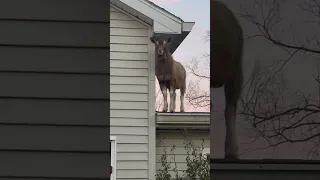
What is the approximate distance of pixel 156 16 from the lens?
19.4 ft

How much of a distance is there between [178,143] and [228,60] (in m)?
4.49

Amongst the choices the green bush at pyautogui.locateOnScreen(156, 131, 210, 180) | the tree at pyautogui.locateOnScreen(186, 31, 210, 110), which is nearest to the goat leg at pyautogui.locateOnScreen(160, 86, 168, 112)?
the green bush at pyautogui.locateOnScreen(156, 131, 210, 180)

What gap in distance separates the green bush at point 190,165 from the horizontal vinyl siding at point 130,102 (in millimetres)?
218

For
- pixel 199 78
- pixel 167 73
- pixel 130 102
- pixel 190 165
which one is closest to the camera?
pixel 190 165

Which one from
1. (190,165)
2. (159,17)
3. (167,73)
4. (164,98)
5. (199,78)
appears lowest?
(190,165)

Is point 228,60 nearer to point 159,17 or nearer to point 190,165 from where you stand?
point 190,165

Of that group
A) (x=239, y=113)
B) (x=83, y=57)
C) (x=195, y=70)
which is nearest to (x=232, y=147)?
(x=239, y=113)

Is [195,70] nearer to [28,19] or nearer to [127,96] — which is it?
[127,96]

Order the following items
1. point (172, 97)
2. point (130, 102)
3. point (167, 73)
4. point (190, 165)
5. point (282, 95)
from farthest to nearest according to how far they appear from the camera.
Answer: point (172, 97)
point (167, 73)
point (130, 102)
point (190, 165)
point (282, 95)

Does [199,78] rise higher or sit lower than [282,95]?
higher

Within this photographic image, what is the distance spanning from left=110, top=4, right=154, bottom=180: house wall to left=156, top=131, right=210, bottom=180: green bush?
201mm

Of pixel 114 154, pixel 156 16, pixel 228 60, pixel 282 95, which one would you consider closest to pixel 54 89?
pixel 228 60

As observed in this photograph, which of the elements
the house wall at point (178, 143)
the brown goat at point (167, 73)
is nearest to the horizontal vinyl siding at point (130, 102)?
the brown goat at point (167, 73)

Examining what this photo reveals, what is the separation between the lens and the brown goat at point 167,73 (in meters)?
5.86
